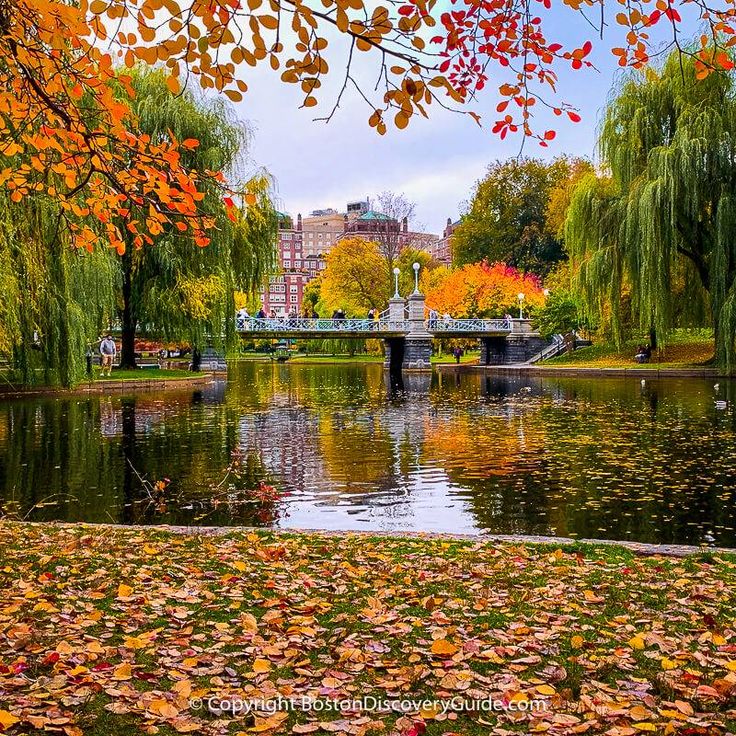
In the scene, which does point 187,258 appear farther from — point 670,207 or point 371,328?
point 371,328

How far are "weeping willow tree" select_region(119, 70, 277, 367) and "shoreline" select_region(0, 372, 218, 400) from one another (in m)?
1.64

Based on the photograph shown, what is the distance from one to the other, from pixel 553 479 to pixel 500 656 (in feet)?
24.0

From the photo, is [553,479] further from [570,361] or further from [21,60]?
[570,361]

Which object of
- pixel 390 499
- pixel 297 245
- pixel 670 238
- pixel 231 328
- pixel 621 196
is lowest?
pixel 390 499

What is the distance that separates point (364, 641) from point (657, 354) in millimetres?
36173

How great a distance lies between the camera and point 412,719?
10.3ft

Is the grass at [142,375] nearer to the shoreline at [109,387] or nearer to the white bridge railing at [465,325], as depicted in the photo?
the shoreline at [109,387]

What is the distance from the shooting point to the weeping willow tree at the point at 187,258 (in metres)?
28.0

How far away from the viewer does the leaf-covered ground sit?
3135 millimetres

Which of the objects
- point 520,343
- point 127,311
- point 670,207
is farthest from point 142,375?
point 520,343

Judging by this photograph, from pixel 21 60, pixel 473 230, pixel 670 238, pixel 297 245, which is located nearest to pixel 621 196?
pixel 670 238

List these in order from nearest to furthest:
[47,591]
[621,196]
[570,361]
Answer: [47,591], [621,196], [570,361]

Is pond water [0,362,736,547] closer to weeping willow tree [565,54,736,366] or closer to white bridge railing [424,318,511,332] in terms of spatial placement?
weeping willow tree [565,54,736,366]

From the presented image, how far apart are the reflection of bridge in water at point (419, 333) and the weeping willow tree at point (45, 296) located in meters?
22.9
